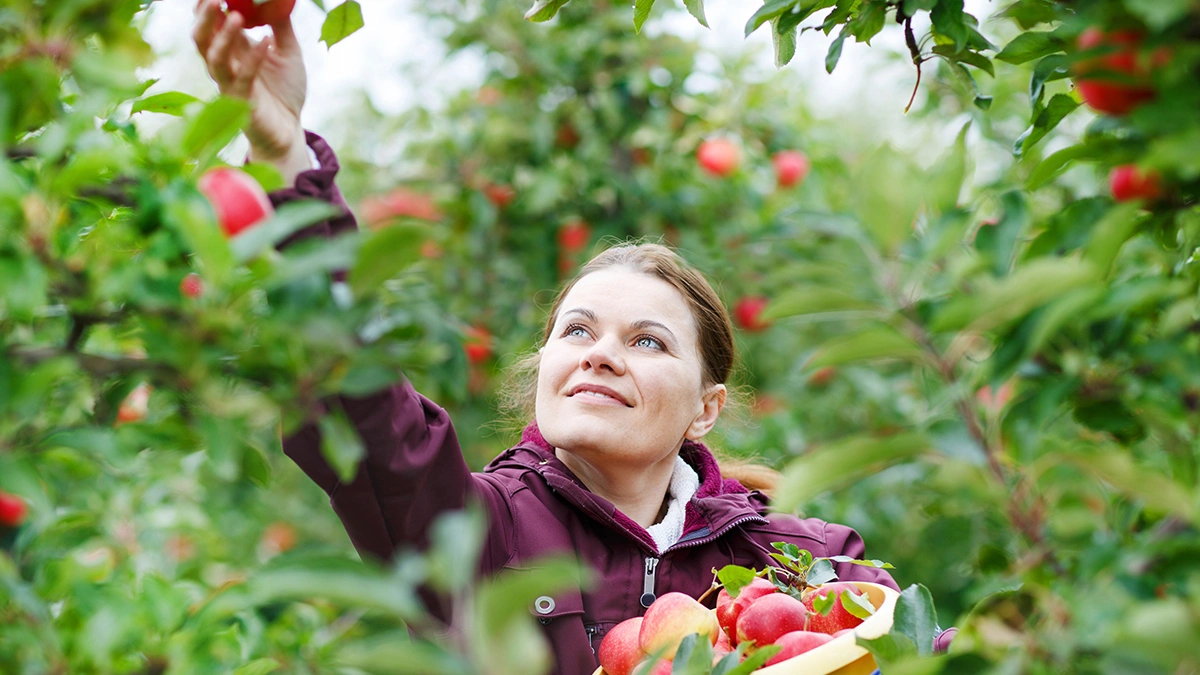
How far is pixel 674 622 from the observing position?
109 centimetres

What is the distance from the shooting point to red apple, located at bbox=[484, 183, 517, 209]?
3106 mm

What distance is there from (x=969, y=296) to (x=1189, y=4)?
0.69ft

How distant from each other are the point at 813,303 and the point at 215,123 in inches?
15.2

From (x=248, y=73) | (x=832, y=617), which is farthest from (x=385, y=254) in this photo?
(x=832, y=617)

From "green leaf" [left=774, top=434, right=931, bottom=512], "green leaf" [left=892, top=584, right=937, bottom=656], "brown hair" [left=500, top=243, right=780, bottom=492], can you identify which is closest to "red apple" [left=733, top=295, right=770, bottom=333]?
"brown hair" [left=500, top=243, right=780, bottom=492]

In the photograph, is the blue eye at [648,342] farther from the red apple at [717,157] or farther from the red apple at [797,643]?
the red apple at [717,157]

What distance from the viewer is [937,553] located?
3.47 metres

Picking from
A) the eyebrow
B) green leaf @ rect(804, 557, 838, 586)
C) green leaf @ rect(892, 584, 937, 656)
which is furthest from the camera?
the eyebrow

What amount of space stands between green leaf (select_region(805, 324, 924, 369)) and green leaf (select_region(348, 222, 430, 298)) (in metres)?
0.24

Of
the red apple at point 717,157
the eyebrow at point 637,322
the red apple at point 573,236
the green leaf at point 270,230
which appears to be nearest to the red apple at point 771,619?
the eyebrow at point 637,322

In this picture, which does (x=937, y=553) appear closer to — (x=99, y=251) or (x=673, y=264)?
(x=673, y=264)

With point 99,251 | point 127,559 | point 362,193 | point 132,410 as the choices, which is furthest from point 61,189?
point 362,193

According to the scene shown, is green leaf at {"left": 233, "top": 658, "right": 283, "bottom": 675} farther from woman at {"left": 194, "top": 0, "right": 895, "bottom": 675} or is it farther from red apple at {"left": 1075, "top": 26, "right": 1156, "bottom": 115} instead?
red apple at {"left": 1075, "top": 26, "right": 1156, "bottom": 115}

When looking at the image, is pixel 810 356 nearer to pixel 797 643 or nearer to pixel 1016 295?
pixel 1016 295
